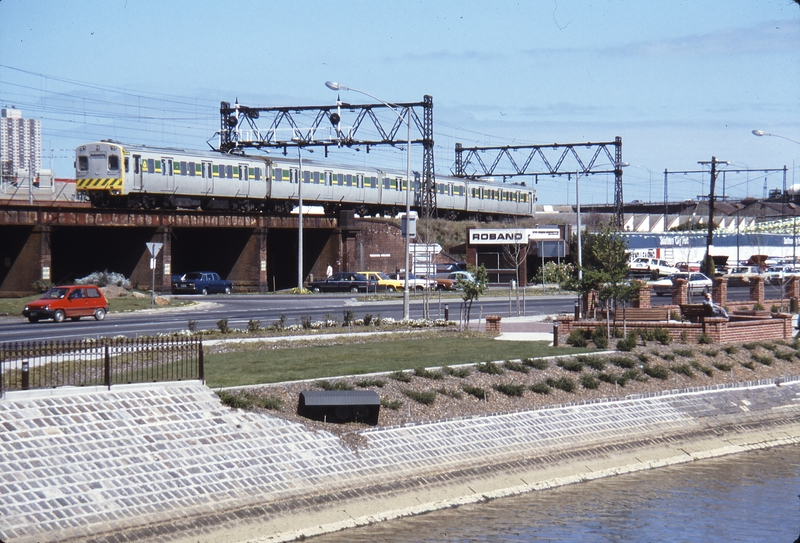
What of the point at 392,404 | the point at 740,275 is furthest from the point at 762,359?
the point at 740,275

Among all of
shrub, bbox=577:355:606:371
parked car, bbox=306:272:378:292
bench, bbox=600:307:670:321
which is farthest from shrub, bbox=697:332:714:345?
parked car, bbox=306:272:378:292

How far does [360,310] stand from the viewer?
143 ft

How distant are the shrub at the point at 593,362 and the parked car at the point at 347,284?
3766 centimetres

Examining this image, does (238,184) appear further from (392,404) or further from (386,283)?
(392,404)

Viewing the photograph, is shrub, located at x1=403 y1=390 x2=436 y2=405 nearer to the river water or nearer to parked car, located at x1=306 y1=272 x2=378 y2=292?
the river water

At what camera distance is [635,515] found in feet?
54.9

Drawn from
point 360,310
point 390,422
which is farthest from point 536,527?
point 360,310

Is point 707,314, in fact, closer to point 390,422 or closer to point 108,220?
point 390,422

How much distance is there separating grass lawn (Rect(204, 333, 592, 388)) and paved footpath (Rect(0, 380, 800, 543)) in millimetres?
2310

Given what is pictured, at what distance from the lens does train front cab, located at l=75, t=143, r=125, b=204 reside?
173ft

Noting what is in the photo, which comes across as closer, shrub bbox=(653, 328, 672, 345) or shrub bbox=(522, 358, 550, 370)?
shrub bbox=(522, 358, 550, 370)

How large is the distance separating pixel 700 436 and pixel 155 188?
3997 centimetres

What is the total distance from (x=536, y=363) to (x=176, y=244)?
160 feet

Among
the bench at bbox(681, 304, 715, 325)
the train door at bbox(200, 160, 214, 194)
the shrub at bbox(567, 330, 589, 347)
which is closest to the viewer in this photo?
the shrub at bbox(567, 330, 589, 347)
